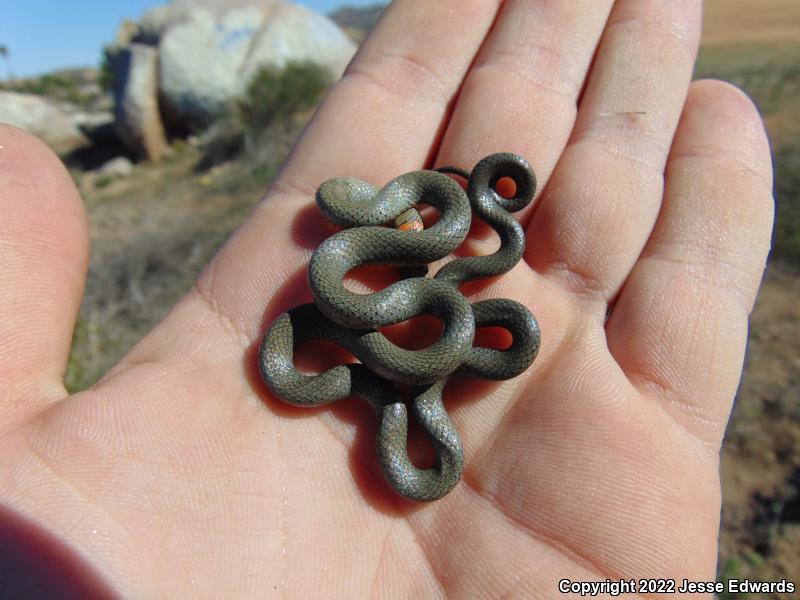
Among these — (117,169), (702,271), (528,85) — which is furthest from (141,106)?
(702,271)

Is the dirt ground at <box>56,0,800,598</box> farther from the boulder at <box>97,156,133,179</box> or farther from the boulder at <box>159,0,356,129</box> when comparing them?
the boulder at <box>159,0,356,129</box>

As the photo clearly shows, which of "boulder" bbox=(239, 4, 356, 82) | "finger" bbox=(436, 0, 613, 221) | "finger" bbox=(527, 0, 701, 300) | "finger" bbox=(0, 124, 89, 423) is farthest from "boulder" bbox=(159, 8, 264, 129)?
"finger" bbox=(0, 124, 89, 423)

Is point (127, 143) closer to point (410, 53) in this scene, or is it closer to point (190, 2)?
point (190, 2)

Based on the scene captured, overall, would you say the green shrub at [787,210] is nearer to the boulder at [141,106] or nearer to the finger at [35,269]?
the finger at [35,269]

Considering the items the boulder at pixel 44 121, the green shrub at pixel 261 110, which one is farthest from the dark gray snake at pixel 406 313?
the boulder at pixel 44 121

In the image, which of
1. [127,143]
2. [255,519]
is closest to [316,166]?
[255,519]

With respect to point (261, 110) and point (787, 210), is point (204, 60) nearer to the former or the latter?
point (261, 110)
